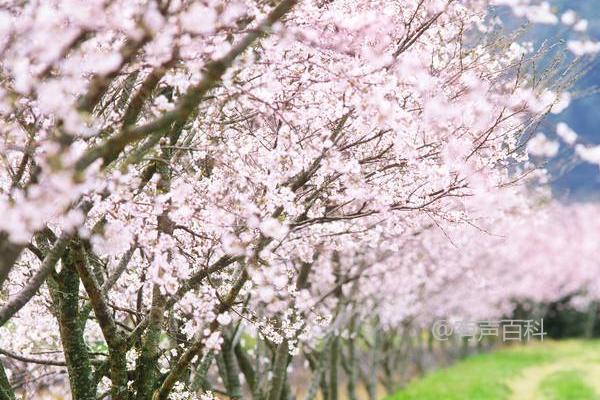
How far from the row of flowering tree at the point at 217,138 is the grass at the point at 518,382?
12.4m

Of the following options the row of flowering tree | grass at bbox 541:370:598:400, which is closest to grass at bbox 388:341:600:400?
grass at bbox 541:370:598:400

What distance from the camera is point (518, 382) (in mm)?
23047

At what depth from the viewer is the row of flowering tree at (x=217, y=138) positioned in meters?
4.30

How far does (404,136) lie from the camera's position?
5.79 m

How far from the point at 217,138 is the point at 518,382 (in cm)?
1970

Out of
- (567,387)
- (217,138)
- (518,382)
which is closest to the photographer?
(217,138)

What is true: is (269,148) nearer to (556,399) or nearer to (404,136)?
(404,136)

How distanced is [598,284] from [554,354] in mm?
13373

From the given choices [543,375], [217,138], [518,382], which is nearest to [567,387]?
[518,382]

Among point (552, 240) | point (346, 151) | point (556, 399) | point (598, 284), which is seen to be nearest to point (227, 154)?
point (346, 151)

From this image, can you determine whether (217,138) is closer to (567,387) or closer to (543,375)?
(567,387)

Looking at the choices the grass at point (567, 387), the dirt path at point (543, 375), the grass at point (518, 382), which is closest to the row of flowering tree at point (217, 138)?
the grass at point (518, 382)

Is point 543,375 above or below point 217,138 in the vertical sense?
above

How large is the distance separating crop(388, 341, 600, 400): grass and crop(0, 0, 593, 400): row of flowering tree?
12.4 m
